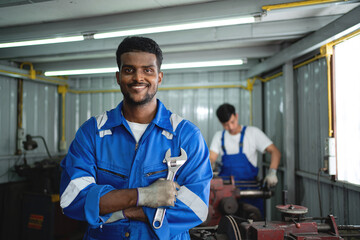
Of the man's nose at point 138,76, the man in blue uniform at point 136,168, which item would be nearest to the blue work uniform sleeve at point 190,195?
the man in blue uniform at point 136,168

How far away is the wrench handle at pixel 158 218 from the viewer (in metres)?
1.50

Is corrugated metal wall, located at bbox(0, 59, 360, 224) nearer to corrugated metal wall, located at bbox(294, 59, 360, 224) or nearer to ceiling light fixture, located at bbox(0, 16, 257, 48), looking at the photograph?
corrugated metal wall, located at bbox(294, 59, 360, 224)

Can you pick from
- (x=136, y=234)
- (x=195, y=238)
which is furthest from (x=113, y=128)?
(x=195, y=238)

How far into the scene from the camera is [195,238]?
2.20 m

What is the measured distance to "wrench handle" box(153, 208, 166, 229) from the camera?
1.50 meters

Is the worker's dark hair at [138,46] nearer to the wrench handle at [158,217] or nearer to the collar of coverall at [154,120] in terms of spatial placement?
the collar of coverall at [154,120]

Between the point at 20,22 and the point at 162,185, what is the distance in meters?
3.12

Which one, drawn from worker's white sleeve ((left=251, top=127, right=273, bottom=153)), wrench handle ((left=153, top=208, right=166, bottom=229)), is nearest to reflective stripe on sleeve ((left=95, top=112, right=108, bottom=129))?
wrench handle ((left=153, top=208, right=166, bottom=229))

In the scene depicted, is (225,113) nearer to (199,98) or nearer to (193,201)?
(199,98)

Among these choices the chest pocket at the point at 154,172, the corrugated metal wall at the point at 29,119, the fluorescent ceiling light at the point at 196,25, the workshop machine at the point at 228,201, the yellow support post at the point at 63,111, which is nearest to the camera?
the chest pocket at the point at 154,172

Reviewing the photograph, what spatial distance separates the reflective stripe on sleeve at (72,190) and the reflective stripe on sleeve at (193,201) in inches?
21.3

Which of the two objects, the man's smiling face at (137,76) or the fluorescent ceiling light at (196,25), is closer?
the man's smiling face at (137,76)

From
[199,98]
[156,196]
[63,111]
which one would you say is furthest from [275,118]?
[63,111]

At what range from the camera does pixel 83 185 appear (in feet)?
5.10
